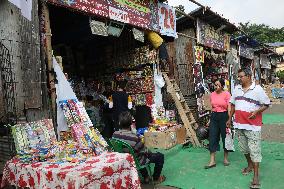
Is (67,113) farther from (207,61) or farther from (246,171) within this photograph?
(207,61)

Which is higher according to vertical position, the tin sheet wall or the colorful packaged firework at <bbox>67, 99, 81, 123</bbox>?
the tin sheet wall

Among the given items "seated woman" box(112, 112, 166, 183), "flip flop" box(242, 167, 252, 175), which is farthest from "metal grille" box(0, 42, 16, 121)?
"flip flop" box(242, 167, 252, 175)

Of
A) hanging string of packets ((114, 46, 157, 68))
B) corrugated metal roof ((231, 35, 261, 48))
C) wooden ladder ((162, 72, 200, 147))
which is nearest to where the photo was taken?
wooden ladder ((162, 72, 200, 147))

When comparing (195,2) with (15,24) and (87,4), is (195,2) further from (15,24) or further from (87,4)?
(15,24)

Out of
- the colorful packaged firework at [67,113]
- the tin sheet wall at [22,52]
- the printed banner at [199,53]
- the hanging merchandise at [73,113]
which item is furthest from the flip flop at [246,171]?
the printed banner at [199,53]

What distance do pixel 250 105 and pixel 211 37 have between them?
9019 millimetres

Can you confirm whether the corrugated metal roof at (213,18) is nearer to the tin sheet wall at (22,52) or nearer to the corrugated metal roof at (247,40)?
the corrugated metal roof at (247,40)

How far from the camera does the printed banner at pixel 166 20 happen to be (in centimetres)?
1005

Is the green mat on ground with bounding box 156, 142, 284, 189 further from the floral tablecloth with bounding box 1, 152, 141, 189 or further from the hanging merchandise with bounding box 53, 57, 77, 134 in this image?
the hanging merchandise with bounding box 53, 57, 77, 134

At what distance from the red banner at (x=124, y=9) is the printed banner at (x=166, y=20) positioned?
256 mm

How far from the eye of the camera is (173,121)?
32.7ft

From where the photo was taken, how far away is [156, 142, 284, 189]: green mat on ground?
18.0ft

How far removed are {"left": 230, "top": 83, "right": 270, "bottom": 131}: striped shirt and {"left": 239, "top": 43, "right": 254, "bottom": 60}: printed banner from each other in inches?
585

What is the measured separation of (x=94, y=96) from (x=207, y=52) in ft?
18.9
